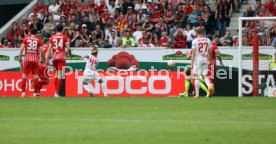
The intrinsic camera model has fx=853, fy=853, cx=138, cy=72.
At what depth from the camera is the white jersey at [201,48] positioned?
25.8 metres

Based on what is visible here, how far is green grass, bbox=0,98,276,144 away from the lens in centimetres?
1255

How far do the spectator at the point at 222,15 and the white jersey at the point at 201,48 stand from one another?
25.7ft

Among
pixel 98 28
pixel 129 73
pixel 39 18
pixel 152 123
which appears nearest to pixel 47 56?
pixel 129 73

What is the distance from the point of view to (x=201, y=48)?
25969 millimetres

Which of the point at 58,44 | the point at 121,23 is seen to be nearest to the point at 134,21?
the point at 121,23

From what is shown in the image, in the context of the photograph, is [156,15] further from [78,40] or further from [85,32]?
[78,40]

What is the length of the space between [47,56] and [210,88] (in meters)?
5.77

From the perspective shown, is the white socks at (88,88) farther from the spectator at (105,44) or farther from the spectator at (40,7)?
the spectator at (40,7)

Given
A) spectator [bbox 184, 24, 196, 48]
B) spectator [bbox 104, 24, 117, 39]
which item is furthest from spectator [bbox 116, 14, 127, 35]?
spectator [bbox 184, 24, 196, 48]

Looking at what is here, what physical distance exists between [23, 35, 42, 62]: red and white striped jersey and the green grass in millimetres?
6463

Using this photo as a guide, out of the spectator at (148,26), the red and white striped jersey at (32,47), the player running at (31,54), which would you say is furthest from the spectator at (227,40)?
the red and white striped jersey at (32,47)

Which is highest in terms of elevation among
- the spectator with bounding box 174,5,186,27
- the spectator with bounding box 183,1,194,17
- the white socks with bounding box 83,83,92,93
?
the spectator with bounding box 183,1,194,17

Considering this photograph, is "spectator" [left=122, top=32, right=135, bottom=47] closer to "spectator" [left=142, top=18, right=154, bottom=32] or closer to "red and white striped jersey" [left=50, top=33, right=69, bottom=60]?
"spectator" [left=142, top=18, right=154, bottom=32]

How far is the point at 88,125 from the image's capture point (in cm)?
1490
